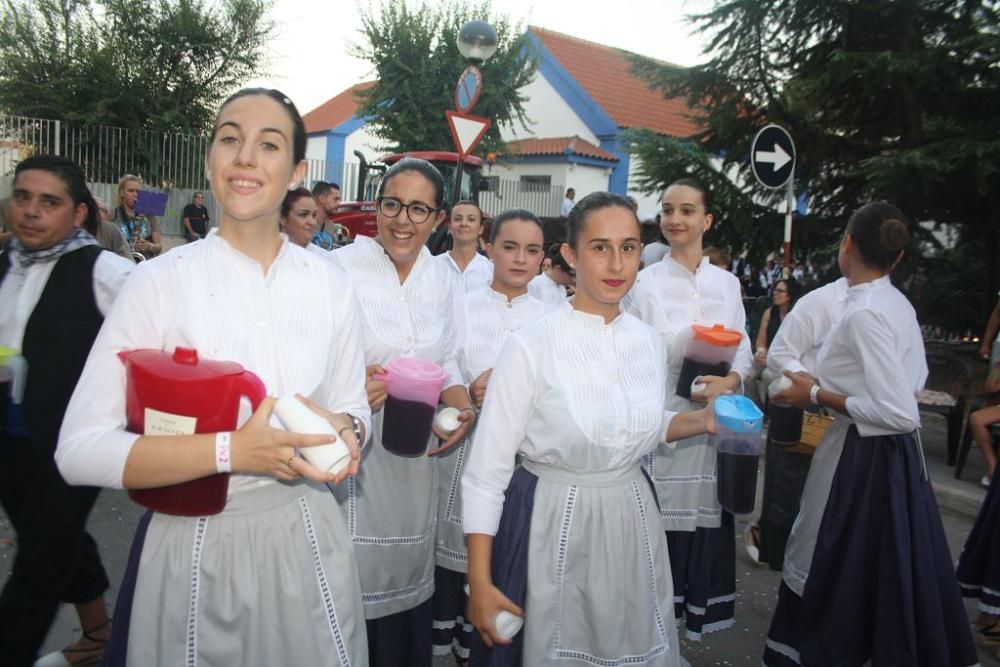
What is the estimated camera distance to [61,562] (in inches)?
121

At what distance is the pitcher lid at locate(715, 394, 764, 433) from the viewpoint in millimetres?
2520

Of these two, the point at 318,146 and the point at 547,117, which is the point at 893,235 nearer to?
the point at 547,117

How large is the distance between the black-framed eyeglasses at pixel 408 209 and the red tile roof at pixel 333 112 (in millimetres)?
31237

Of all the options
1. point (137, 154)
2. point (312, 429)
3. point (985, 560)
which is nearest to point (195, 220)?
point (137, 154)

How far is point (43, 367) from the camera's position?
311 cm

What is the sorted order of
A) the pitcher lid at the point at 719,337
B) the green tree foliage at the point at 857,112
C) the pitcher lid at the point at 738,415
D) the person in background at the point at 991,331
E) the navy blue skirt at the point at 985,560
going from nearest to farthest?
1. the pitcher lid at the point at 738,415
2. the pitcher lid at the point at 719,337
3. the navy blue skirt at the point at 985,560
4. the person in background at the point at 991,331
5. the green tree foliage at the point at 857,112

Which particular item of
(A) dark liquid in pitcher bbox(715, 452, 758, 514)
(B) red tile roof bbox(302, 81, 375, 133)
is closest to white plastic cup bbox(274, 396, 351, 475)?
(A) dark liquid in pitcher bbox(715, 452, 758, 514)

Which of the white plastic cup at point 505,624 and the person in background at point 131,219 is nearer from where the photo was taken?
the white plastic cup at point 505,624

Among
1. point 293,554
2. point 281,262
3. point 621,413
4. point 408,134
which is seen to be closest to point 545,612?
point 621,413

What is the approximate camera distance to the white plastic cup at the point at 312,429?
1.66m

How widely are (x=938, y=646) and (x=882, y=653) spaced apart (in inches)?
8.7

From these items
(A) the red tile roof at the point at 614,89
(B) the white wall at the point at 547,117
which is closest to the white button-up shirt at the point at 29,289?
(B) the white wall at the point at 547,117

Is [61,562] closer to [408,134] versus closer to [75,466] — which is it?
[75,466]

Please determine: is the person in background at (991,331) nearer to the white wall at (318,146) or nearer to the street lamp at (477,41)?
the street lamp at (477,41)
